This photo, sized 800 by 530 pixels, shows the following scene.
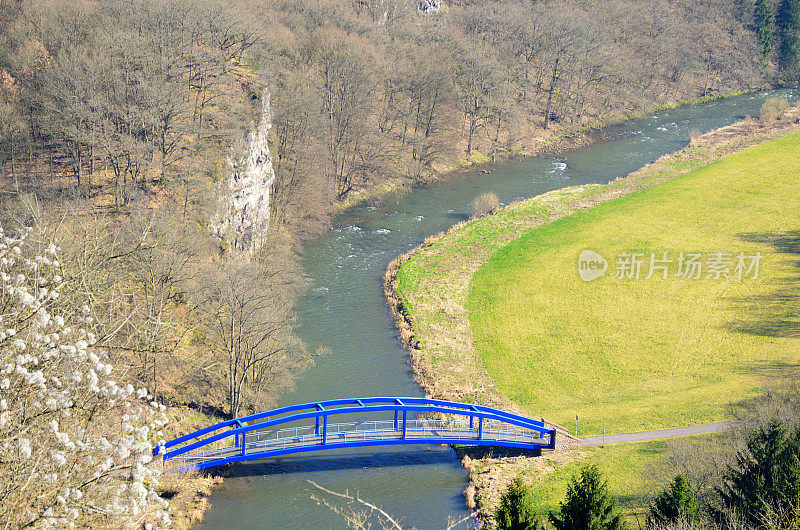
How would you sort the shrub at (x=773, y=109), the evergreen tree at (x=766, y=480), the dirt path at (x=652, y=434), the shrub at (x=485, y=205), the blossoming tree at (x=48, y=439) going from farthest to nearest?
the shrub at (x=773, y=109) < the shrub at (x=485, y=205) < the dirt path at (x=652, y=434) < the evergreen tree at (x=766, y=480) < the blossoming tree at (x=48, y=439)

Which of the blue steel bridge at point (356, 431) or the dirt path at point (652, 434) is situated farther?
the dirt path at point (652, 434)

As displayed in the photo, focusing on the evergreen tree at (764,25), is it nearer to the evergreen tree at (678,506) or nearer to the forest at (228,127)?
the forest at (228,127)

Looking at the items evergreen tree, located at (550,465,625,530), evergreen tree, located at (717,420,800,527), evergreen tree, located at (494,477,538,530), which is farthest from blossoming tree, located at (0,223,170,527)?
evergreen tree, located at (717,420,800,527)

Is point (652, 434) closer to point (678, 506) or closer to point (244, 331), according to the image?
point (678, 506)

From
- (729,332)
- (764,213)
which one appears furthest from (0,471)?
(764,213)

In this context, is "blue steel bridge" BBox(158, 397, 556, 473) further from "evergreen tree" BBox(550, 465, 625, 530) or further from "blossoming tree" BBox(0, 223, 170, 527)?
"blossoming tree" BBox(0, 223, 170, 527)

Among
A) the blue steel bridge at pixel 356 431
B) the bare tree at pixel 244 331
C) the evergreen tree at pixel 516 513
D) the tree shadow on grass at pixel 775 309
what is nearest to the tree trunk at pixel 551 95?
the tree shadow on grass at pixel 775 309

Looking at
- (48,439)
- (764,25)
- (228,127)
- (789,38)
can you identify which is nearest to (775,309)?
(228,127)
